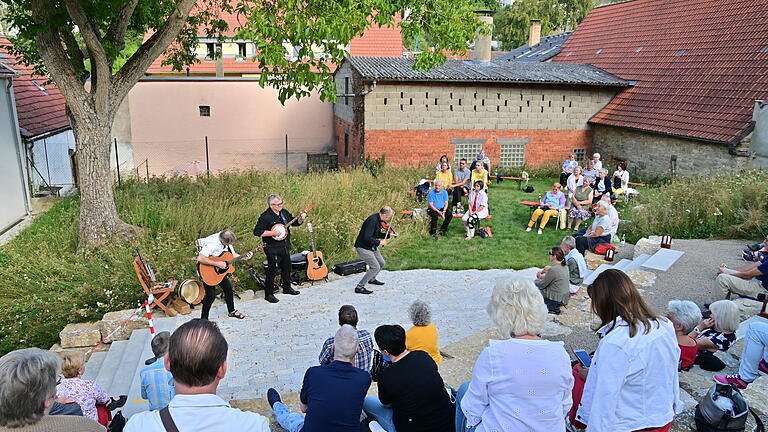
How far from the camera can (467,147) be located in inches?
819

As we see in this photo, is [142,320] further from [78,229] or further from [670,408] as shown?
[670,408]

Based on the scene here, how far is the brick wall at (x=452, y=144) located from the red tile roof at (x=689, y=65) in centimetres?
139

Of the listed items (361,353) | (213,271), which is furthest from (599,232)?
(361,353)

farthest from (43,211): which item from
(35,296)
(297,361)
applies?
(297,361)

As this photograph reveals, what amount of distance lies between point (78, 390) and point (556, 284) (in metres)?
5.68

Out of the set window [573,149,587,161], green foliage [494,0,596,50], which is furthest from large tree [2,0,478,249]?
green foliage [494,0,596,50]

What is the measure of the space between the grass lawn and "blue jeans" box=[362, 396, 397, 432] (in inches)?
251

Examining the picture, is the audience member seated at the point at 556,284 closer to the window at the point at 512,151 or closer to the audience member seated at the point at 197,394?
the audience member seated at the point at 197,394

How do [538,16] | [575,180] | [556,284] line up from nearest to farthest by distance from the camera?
[556,284], [575,180], [538,16]

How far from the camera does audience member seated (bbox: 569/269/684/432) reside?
3168 mm

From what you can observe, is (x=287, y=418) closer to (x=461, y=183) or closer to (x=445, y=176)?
(x=445, y=176)

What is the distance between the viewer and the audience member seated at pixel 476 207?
13.1 meters

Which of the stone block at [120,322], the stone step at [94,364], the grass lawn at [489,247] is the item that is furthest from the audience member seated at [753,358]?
the stone block at [120,322]

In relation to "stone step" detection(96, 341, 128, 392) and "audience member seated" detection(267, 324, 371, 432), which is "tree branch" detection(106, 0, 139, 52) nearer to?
"stone step" detection(96, 341, 128, 392)
